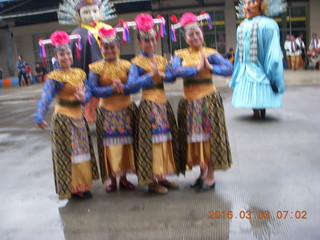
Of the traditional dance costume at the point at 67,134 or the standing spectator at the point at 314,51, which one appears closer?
the traditional dance costume at the point at 67,134

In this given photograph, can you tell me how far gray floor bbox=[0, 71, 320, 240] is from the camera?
271 cm

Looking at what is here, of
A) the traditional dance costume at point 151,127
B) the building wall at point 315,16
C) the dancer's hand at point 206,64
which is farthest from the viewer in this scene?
the building wall at point 315,16

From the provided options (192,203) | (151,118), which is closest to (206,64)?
(151,118)

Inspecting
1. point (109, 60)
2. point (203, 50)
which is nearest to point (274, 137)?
point (203, 50)

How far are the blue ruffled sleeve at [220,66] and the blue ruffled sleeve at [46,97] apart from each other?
4.36ft

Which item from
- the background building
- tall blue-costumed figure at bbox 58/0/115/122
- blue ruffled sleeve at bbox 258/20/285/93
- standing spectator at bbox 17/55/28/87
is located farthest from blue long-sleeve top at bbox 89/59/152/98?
standing spectator at bbox 17/55/28/87

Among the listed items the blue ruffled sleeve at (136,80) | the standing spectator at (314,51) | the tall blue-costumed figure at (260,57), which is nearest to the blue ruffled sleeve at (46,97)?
the blue ruffled sleeve at (136,80)

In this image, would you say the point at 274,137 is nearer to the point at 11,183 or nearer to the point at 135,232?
the point at 135,232

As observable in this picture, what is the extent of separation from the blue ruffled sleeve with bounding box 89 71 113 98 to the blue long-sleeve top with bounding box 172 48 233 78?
1.97 ft

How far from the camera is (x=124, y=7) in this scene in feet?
65.1

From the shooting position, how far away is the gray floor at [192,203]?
271cm

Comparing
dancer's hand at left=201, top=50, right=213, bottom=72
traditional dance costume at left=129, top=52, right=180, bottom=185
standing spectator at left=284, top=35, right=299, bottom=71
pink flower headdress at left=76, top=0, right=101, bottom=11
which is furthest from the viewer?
standing spectator at left=284, top=35, right=299, bottom=71

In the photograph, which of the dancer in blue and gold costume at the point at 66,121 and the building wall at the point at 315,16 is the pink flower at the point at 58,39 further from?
the building wall at the point at 315,16
